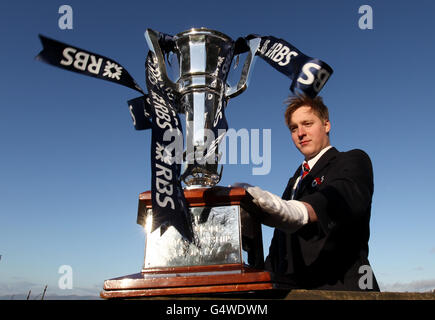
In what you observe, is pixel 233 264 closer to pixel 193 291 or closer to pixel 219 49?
pixel 193 291

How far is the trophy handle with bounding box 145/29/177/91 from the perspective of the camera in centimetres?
172

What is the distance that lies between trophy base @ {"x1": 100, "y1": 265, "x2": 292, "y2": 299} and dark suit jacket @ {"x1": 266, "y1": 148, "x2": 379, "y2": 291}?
1.00ft

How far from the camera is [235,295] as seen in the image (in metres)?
1.20

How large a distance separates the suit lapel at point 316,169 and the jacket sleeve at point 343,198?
0.33 m

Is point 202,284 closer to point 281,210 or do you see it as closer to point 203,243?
point 203,243

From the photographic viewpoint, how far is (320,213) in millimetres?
1301

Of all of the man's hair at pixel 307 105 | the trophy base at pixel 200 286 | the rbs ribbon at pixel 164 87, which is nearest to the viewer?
the trophy base at pixel 200 286

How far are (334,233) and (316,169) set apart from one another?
44cm

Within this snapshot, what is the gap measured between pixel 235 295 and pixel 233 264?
0.14 m

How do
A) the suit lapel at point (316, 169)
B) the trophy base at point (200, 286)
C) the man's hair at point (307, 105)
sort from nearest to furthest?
the trophy base at point (200, 286)
the suit lapel at point (316, 169)
the man's hair at point (307, 105)

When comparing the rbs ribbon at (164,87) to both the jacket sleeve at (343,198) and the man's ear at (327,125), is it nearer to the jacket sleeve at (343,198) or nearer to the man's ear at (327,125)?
the jacket sleeve at (343,198)

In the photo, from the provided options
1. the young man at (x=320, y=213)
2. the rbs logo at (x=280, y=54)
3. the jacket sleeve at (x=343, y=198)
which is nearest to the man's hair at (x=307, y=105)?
the young man at (x=320, y=213)

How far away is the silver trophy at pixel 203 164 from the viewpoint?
137 cm
